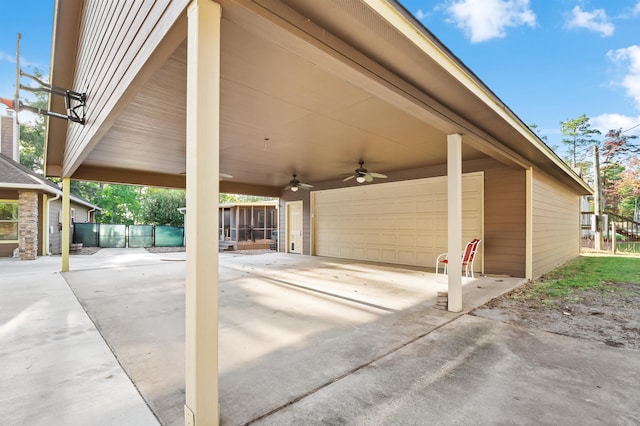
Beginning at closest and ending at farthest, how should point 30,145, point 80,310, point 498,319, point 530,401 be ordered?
point 530,401 < point 498,319 < point 80,310 < point 30,145

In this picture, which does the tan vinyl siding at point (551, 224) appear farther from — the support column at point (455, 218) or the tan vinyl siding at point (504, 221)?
the support column at point (455, 218)

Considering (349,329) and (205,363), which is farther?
(349,329)

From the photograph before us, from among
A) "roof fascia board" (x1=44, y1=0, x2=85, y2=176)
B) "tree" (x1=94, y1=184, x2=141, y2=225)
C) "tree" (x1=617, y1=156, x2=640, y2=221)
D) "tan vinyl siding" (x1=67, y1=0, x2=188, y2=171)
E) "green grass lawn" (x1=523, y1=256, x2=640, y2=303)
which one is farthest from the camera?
"tree" (x1=94, y1=184, x2=141, y2=225)

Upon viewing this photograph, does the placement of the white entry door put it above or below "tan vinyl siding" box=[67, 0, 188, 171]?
below

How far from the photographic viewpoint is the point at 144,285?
5.35m

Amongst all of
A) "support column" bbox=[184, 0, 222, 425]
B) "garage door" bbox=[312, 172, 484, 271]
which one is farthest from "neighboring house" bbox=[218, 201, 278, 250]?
"support column" bbox=[184, 0, 222, 425]

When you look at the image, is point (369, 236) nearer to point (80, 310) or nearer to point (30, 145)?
point (80, 310)

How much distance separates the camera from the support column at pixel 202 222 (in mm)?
1522

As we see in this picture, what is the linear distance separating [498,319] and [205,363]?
3375 millimetres

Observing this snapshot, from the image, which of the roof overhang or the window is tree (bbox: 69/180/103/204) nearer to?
the window

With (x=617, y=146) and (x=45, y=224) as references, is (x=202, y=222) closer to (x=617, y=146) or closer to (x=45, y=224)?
(x=45, y=224)

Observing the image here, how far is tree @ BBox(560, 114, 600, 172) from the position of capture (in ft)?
70.9

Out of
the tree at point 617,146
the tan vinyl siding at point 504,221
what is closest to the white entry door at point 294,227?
the tan vinyl siding at point 504,221

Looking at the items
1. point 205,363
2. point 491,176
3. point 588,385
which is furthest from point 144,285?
point 491,176
